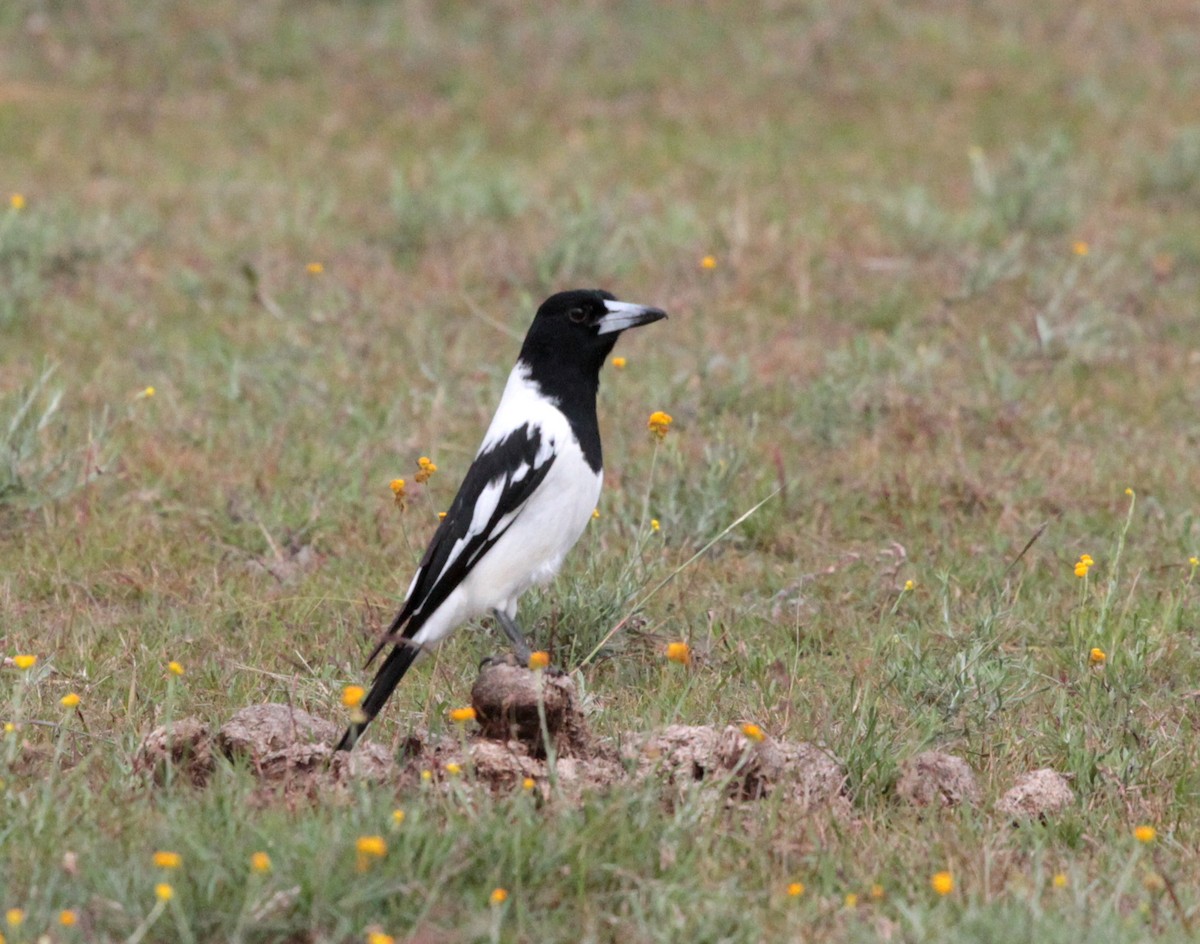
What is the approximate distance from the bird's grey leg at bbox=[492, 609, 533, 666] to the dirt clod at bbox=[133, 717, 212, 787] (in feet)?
3.30

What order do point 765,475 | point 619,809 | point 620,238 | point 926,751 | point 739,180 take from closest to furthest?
point 619,809 < point 926,751 < point 765,475 < point 620,238 < point 739,180

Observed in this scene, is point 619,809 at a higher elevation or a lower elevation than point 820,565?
higher

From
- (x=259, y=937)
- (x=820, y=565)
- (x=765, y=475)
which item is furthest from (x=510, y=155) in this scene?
(x=259, y=937)

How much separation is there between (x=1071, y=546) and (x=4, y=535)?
3.59 meters

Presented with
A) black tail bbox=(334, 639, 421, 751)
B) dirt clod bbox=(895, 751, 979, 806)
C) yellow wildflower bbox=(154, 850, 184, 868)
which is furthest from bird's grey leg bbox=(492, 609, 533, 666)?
yellow wildflower bbox=(154, 850, 184, 868)

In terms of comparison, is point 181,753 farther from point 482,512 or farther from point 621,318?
point 621,318

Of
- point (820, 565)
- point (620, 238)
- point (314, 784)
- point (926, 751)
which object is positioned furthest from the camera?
point (620, 238)

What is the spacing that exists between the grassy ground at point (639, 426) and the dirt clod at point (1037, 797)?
62 mm

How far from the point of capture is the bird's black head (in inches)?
203

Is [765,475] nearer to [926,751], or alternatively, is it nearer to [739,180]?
[926,751]

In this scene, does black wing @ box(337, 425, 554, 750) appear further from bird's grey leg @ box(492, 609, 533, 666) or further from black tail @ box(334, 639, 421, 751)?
bird's grey leg @ box(492, 609, 533, 666)

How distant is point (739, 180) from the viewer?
1047cm

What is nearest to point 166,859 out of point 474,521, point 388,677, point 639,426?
point 388,677

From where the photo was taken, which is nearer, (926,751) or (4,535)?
(926,751)
